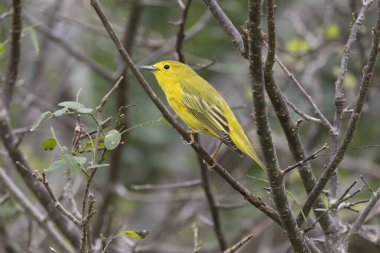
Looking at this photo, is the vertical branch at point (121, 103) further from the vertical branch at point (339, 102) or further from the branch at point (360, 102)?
the branch at point (360, 102)

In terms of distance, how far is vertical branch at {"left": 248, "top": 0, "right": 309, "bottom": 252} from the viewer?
77.4 inches

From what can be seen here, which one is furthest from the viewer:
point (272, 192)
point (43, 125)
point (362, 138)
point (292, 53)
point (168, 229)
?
point (43, 125)

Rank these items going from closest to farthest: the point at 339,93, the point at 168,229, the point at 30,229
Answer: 1. the point at 339,93
2. the point at 30,229
3. the point at 168,229

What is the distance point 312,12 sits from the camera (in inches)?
313

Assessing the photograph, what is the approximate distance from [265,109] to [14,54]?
6.56 feet

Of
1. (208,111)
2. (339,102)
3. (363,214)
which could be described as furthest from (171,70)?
(363,214)

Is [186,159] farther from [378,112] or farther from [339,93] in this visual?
[339,93]

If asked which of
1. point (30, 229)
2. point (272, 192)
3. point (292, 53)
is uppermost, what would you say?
point (272, 192)

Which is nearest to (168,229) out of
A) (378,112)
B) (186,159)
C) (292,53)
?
(186,159)

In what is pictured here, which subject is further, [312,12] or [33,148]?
[312,12]

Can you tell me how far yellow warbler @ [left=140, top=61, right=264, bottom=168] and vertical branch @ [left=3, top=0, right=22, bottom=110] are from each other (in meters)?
1.00

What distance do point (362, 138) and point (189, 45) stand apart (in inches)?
79.8

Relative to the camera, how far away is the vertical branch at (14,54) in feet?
11.4

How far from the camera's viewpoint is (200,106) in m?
4.07
